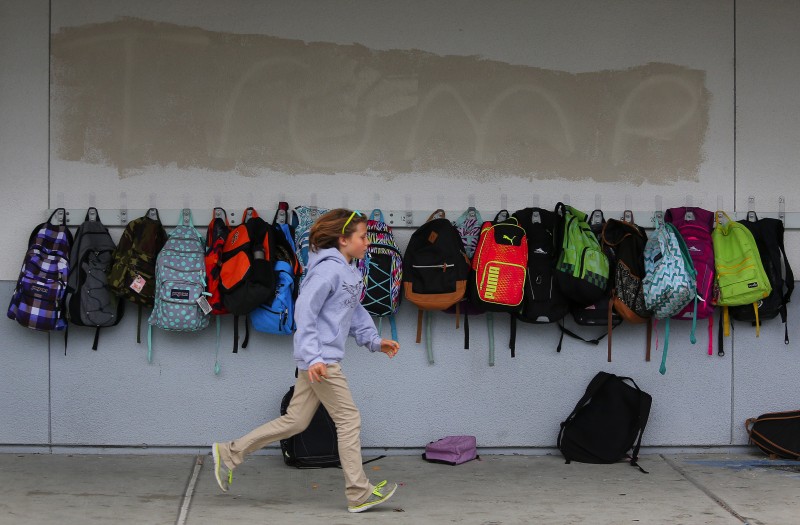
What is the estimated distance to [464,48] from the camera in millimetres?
6961

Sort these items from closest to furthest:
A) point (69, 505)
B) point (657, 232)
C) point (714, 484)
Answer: point (69, 505) < point (714, 484) < point (657, 232)

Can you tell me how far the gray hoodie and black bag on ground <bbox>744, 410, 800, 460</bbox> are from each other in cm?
304

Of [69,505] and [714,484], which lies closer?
[69,505]

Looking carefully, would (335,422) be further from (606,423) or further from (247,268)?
(606,423)

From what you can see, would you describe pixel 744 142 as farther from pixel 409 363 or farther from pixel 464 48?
pixel 409 363

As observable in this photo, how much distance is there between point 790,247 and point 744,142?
754 mm

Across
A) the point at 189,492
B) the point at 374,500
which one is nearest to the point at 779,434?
the point at 374,500

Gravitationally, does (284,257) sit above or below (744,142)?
below

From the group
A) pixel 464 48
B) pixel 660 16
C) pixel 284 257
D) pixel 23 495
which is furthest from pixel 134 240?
pixel 660 16

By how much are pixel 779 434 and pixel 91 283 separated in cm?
445

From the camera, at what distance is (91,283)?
6.59 meters

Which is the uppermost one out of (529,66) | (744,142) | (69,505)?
(529,66)

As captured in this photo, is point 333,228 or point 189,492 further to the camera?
point 189,492

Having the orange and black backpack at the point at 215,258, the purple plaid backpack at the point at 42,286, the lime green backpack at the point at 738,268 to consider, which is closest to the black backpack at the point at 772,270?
the lime green backpack at the point at 738,268
